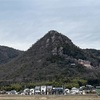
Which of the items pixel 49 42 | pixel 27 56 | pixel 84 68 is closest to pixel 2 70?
pixel 27 56

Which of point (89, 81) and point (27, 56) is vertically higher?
point (27, 56)

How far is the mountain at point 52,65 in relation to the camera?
151000mm

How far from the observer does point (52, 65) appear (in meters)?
164

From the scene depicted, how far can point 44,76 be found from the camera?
148250 millimetres

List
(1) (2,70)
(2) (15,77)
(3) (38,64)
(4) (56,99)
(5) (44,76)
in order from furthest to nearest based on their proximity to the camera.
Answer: (1) (2,70) < (3) (38,64) < (2) (15,77) < (5) (44,76) < (4) (56,99)

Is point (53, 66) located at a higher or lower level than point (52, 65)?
lower

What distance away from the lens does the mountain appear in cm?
15100

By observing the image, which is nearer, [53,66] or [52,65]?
[53,66]

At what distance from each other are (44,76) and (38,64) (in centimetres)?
2370

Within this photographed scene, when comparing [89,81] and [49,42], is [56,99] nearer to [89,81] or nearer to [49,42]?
[89,81]

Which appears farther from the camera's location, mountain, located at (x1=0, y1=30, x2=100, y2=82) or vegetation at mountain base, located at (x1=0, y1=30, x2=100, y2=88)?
mountain, located at (x1=0, y1=30, x2=100, y2=82)

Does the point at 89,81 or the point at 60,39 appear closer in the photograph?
the point at 89,81

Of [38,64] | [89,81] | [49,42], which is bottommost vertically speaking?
[89,81]

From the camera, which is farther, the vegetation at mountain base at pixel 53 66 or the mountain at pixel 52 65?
the mountain at pixel 52 65
